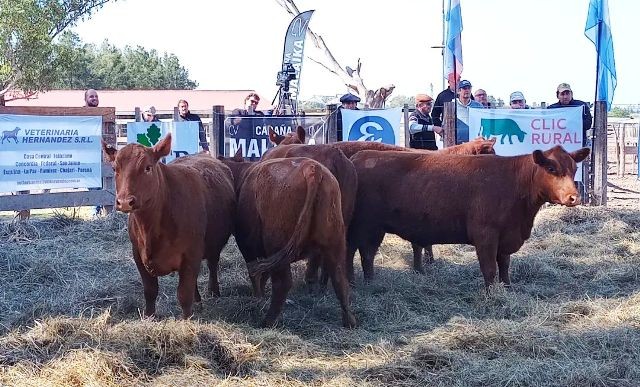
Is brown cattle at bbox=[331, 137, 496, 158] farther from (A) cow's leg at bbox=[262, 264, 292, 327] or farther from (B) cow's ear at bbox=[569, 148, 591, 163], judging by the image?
(A) cow's leg at bbox=[262, 264, 292, 327]

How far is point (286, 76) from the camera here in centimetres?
1432

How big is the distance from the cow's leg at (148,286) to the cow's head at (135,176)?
23.8 inches

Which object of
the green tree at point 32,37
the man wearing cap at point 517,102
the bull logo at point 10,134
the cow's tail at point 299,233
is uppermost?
the green tree at point 32,37

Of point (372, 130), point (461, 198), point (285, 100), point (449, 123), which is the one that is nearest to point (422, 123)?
point (449, 123)

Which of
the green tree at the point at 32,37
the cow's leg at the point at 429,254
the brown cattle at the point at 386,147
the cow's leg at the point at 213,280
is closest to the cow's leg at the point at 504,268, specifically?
the cow's leg at the point at 429,254

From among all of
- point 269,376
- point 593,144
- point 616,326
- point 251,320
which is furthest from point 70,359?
point 593,144

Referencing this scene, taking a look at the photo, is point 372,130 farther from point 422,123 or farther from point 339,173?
point 339,173

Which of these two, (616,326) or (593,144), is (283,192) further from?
(593,144)

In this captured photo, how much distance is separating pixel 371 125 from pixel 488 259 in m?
5.17

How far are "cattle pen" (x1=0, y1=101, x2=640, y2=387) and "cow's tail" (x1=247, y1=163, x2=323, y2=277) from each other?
46 cm

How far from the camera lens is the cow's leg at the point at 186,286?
5.64 m

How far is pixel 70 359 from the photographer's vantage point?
4.54 m

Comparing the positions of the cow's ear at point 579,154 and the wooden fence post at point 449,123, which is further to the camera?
the wooden fence post at point 449,123

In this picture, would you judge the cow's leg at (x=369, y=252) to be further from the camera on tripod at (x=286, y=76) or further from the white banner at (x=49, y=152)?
the camera on tripod at (x=286, y=76)
